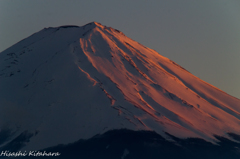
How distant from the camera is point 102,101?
46.6 meters

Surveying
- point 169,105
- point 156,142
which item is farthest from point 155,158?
point 169,105

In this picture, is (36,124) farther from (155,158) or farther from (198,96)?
(198,96)

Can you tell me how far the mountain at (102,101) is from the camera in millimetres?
43094

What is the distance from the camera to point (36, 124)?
45750mm

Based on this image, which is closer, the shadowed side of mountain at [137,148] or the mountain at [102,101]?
the shadowed side of mountain at [137,148]

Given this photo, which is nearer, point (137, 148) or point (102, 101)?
point (137, 148)

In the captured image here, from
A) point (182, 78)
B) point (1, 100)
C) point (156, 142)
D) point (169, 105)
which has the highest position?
point (182, 78)

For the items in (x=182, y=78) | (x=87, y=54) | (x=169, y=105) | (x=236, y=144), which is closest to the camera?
(x=236, y=144)

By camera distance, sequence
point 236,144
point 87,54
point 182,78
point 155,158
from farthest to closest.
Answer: point 182,78
point 87,54
point 236,144
point 155,158

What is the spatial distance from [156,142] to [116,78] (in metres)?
12.8

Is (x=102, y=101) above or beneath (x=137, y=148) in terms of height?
above

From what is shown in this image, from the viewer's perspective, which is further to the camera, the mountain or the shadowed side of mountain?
the mountain

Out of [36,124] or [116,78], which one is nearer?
[36,124]

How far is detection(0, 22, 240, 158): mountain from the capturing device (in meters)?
43.1
